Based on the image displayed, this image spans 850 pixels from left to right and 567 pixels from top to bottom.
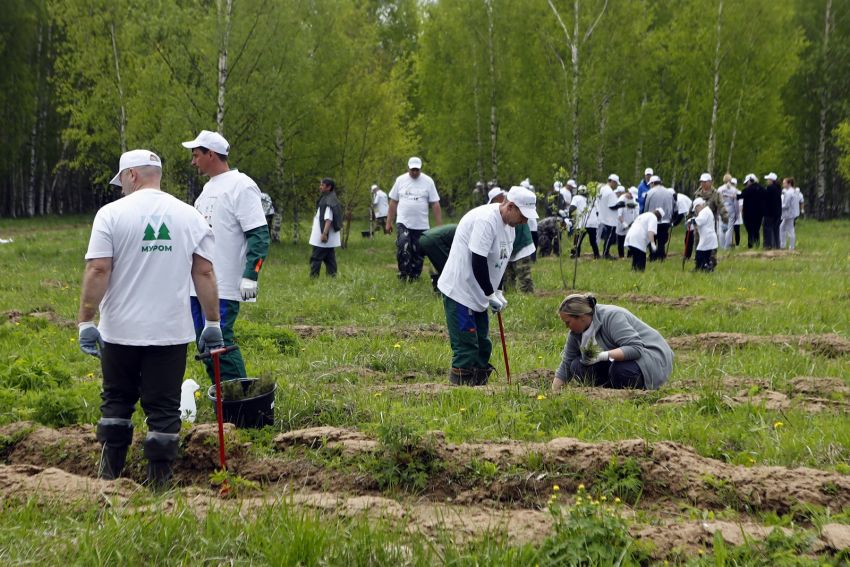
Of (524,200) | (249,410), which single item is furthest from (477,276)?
(249,410)

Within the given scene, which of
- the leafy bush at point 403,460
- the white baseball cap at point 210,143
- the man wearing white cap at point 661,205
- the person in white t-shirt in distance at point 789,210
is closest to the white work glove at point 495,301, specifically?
the leafy bush at point 403,460

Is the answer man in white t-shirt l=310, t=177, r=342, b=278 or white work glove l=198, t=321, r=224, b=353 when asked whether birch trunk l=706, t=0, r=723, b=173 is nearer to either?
man in white t-shirt l=310, t=177, r=342, b=278

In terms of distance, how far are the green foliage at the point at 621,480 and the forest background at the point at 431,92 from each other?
55.1 feet

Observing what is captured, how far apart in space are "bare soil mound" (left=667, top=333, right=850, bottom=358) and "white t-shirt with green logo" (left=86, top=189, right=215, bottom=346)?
20.0 ft

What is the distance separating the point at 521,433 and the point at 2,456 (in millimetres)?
3332

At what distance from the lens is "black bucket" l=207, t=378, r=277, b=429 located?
221 inches

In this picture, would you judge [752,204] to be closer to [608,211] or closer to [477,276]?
[608,211]

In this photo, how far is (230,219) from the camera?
243 inches

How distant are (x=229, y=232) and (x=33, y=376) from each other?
216 centimetres

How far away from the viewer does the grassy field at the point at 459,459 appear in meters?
3.48

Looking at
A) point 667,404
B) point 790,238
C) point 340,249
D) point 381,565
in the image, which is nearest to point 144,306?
point 381,565

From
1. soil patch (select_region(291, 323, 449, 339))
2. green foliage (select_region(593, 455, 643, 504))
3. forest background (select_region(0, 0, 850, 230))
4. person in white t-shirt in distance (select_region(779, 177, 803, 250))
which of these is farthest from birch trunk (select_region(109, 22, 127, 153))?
green foliage (select_region(593, 455, 643, 504))

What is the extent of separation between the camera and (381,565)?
334cm

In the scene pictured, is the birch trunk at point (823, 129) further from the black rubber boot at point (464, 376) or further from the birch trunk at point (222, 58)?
the black rubber boot at point (464, 376)
